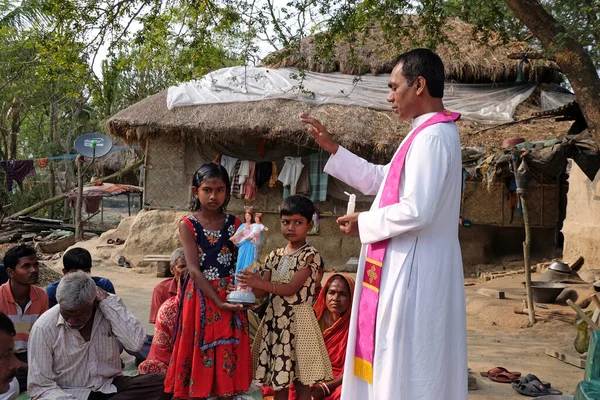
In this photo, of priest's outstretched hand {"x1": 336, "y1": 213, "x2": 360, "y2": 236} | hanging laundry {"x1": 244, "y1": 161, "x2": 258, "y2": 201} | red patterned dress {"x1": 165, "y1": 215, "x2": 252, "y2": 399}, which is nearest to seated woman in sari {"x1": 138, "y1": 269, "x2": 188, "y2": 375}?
red patterned dress {"x1": 165, "y1": 215, "x2": 252, "y2": 399}

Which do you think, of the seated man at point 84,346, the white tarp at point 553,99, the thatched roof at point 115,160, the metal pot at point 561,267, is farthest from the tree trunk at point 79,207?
the seated man at point 84,346

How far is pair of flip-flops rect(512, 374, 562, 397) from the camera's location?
4914 millimetres

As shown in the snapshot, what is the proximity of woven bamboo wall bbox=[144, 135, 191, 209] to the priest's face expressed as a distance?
10.7m

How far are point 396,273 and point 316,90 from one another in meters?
10.7

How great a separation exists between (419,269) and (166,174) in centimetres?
1114

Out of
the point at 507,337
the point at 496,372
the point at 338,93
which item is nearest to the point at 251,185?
the point at 338,93

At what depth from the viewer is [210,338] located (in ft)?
11.1

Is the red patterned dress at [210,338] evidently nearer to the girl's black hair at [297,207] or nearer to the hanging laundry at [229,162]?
the girl's black hair at [297,207]

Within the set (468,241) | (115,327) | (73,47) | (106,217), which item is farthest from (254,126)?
(106,217)

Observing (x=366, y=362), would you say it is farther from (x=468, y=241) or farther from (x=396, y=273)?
(x=468, y=241)

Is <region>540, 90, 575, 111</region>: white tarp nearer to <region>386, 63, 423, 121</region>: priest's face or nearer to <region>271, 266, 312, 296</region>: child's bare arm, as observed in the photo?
<region>271, 266, 312, 296</region>: child's bare arm

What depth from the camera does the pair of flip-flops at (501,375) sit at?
5320 mm

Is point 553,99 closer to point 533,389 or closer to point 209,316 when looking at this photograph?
point 533,389

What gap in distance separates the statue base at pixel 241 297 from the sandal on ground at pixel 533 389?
8.85ft
